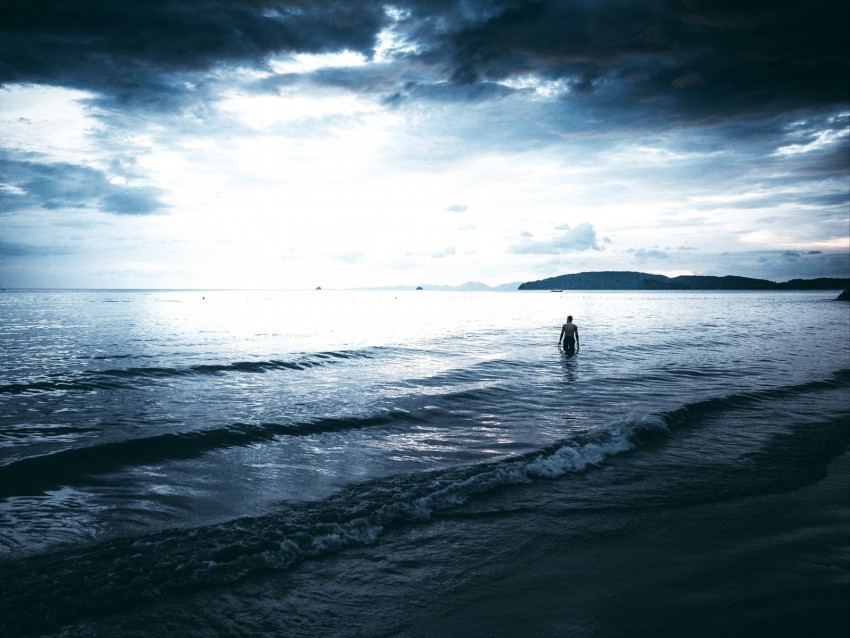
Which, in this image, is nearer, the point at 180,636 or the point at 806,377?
the point at 180,636

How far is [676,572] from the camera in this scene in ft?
19.1

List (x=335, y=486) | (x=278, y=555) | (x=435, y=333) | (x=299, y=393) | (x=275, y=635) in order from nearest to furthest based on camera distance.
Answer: (x=275, y=635), (x=278, y=555), (x=335, y=486), (x=299, y=393), (x=435, y=333)

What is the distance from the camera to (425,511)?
7734 millimetres

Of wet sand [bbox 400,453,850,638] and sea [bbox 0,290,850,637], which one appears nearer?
wet sand [bbox 400,453,850,638]

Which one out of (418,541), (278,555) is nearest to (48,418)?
(278,555)

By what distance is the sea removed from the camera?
16.8ft

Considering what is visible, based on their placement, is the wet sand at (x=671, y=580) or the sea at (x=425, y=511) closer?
the wet sand at (x=671, y=580)

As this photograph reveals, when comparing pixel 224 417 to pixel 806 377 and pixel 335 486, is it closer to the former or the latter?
pixel 335 486

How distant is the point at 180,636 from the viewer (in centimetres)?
479

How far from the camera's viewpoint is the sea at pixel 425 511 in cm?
512

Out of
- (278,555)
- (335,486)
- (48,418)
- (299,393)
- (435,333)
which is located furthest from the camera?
(435,333)

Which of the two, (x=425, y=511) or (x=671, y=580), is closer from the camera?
(x=671, y=580)

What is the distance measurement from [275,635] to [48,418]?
14209 mm

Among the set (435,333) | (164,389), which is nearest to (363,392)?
(164,389)
